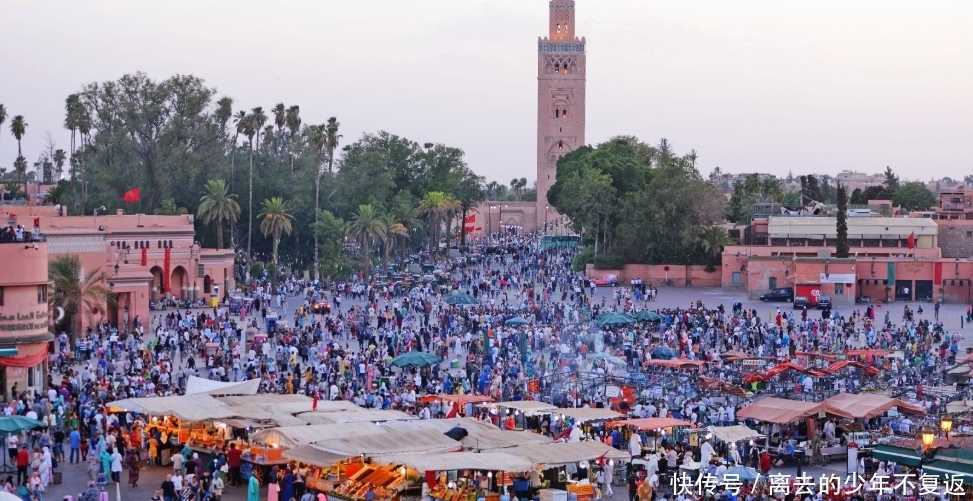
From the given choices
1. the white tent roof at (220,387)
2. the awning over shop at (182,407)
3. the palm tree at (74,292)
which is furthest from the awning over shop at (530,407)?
the palm tree at (74,292)

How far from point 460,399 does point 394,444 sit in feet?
22.0

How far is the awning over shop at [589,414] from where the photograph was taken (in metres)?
25.1

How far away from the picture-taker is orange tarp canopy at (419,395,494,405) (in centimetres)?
2748

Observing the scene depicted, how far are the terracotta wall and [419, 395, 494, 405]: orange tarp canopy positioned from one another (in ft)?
116

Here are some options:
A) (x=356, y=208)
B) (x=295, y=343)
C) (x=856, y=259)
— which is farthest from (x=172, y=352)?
(x=356, y=208)

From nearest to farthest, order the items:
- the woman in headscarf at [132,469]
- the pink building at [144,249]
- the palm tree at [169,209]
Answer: the woman in headscarf at [132,469] < the pink building at [144,249] < the palm tree at [169,209]

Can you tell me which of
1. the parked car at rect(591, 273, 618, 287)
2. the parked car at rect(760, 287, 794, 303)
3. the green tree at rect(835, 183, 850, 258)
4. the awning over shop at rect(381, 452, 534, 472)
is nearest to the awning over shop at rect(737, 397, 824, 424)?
the awning over shop at rect(381, 452, 534, 472)

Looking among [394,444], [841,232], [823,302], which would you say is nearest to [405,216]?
[841,232]

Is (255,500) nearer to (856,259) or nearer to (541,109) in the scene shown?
(856,259)

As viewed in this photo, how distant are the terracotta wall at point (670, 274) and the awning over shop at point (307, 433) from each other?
41.6 metres

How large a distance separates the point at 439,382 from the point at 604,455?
11.0 meters

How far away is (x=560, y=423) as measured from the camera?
2597cm

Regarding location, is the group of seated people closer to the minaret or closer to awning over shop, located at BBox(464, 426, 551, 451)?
awning over shop, located at BBox(464, 426, 551, 451)

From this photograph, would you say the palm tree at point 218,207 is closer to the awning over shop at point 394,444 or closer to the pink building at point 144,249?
the pink building at point 144,249
